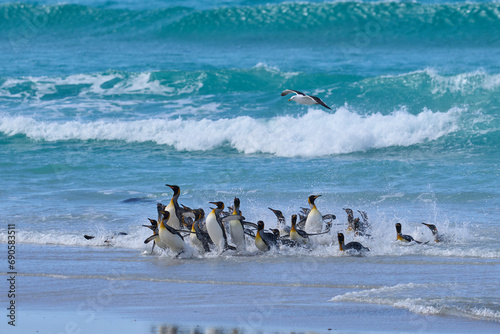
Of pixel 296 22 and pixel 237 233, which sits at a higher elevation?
pixel 296 22

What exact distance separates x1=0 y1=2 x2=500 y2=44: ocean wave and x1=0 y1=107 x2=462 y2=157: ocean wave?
1319 centimetres

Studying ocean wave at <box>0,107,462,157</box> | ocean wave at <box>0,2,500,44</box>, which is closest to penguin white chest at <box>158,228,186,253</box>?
ocean wave at <box>0,107,462,157</box>

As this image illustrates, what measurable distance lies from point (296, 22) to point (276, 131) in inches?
669

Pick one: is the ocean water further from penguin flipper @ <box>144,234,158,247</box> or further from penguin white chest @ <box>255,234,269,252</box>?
penguin flipper @ <box>144,234,158,247</box>

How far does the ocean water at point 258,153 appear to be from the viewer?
7129mm

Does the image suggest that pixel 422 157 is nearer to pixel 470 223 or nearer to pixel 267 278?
pixel 470 223

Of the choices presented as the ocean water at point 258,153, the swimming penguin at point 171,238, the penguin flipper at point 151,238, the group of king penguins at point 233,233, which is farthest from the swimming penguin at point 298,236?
the penguin flipper at point 151,238

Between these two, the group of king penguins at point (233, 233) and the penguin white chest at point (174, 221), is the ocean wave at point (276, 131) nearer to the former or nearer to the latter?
the group of king penguins at point (233, 233)

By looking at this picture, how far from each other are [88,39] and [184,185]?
72.7ft

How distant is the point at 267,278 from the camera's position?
7719 millimetres

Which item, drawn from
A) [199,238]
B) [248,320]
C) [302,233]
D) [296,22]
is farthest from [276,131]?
[296,22]

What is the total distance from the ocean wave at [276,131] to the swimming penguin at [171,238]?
764 centimetres

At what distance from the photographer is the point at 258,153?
16547mm

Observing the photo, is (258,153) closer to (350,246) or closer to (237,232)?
(237,232)
